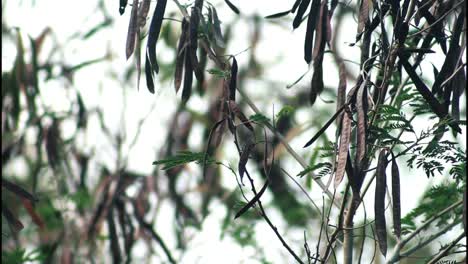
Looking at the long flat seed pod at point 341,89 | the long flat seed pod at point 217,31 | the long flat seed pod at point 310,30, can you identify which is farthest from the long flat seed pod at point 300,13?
the long flat seed pod at point 217,31

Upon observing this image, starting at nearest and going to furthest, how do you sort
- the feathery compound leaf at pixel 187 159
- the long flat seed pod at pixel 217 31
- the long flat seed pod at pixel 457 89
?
the long flat seed pod at pixel 457 89 < the feathery compound leaf at pixel 187 159 < the long flat seed pod at pixel 217 31

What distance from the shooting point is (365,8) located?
177cm

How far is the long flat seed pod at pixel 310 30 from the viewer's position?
1.87 m

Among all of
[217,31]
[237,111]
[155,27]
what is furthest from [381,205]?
[217,31]

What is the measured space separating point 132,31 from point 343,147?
61cm

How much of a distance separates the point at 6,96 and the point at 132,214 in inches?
30.1

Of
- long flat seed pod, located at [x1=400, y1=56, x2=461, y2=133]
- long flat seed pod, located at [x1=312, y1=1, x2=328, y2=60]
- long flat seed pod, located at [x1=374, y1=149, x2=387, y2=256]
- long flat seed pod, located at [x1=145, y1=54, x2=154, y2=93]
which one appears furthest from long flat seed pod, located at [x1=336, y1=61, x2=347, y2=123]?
long flat seed pod, located at [x1=145, y1=54, x2=154, y2=93]

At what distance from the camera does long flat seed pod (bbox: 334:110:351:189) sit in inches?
56.7

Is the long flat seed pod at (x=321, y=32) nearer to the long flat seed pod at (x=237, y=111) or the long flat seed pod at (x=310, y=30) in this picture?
the long flat seed pod at (x=310, y=30)

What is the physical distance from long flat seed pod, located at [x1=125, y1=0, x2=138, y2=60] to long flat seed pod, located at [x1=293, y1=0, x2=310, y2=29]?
0.32 meters

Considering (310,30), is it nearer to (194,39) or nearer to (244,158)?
(194,39)

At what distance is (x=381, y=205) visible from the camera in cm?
147

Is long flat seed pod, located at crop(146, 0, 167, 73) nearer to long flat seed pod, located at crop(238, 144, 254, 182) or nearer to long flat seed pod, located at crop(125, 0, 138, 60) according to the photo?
long flat seed pod, located at crop(125, 0, 138, 60)

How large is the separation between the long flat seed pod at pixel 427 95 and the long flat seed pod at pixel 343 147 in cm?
17
